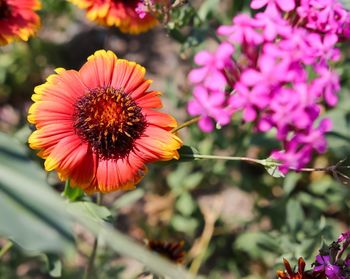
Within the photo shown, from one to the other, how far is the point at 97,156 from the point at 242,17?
1.76 ft

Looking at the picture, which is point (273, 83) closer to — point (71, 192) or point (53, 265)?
→ point (71, 192)

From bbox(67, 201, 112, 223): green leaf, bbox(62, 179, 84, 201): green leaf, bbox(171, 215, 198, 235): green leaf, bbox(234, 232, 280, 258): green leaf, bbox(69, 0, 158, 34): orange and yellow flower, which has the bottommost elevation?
bbox(234, 232, 280, 258): green leaf

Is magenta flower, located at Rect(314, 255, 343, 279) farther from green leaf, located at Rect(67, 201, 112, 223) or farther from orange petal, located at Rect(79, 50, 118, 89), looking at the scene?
orange petal, located at Rect(79, 50, 118, 89)

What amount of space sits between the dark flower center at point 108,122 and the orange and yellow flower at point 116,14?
1.51ft

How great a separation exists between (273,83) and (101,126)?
0.54 meters

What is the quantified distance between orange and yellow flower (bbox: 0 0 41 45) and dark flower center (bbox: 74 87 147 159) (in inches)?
19.3

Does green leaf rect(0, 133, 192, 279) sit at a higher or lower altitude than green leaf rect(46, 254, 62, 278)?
higher

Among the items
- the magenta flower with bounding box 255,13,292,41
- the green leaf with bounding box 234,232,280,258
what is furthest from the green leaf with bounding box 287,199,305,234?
the magenta flower with bounding box 255,13,292,41

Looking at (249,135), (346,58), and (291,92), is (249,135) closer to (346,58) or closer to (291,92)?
(346,58)

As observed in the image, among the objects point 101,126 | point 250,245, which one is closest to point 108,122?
point 101,126

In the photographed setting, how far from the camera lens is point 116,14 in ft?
6.32

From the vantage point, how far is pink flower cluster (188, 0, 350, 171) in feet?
3.73

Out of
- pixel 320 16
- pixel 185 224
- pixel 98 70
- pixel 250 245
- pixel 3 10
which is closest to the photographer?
pixel 320 16

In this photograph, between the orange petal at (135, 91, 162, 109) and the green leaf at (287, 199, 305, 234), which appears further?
the green leaf at (287, 199, 305, 234)
